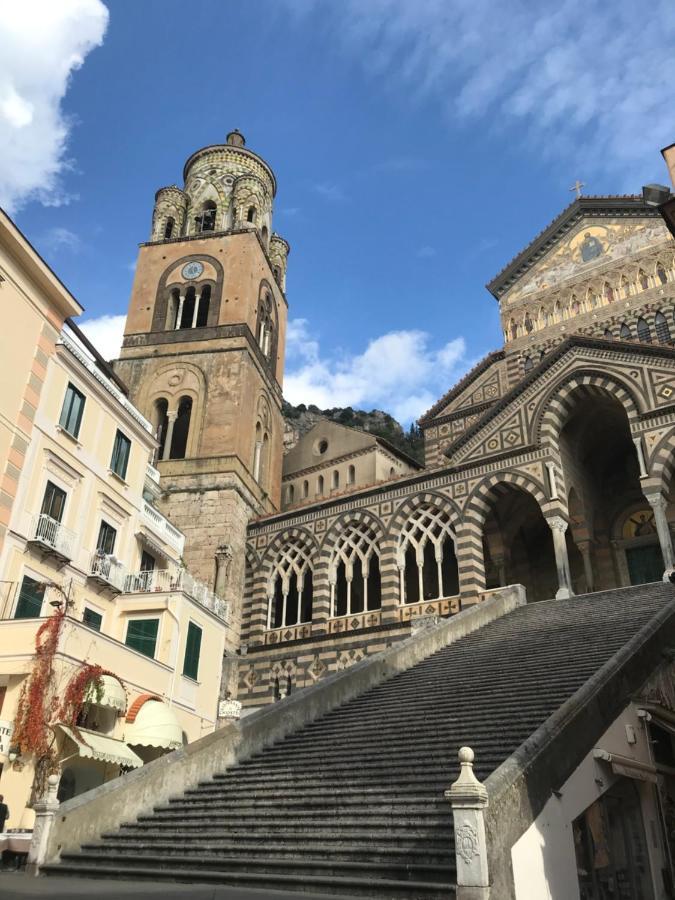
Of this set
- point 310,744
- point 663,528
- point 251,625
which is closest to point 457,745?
point 310,744

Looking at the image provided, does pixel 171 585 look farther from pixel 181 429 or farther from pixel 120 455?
pixel 181 429

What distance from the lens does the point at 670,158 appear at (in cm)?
1317

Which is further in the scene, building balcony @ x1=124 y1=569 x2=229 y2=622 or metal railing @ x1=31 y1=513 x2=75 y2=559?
building balcony @ x1=124 y1=569 x2=229 y2=622

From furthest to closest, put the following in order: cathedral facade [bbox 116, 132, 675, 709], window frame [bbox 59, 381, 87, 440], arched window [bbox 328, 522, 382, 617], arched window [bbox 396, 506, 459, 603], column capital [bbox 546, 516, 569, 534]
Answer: arched window [bbox 328, 522, 382, 617] → arched window [bbox 396, 506, 459, 603] → cathedral facade [bbox 116, 132, 675, 709] → column capital [bbox 546, 516, 569, 534] → window frame [bbox 59, 381, 87, 440]

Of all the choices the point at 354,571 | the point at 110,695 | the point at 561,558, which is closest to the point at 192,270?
the point at 354,571

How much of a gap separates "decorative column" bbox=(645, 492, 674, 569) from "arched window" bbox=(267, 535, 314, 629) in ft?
38.6

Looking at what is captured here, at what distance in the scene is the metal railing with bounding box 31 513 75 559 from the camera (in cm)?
1670

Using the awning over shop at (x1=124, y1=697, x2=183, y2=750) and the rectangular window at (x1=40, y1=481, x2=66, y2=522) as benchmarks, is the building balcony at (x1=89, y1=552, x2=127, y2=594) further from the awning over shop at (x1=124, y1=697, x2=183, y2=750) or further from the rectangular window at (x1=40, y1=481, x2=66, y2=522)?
the awning over shop at (x1=124, y1=697, x2=183, y2=750)

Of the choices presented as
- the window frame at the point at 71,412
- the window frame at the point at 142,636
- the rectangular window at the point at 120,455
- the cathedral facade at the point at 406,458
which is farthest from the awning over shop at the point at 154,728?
the cathedral facade at the point at 406,458

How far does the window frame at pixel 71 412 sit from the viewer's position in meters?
18.4

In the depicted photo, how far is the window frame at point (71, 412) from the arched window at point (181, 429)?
1081 centimetres

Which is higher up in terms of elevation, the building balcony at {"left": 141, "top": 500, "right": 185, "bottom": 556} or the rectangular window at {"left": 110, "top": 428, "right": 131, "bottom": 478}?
the rectangular window at {"left": 110, "top": 428, "right": 131, "bottom": 478}

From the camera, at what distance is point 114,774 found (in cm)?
1560

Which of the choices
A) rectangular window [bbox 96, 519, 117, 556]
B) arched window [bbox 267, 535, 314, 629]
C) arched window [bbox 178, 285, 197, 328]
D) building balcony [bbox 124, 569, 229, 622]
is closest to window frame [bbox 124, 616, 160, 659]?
building balcony [bbox 124, 569, 229, 622]
